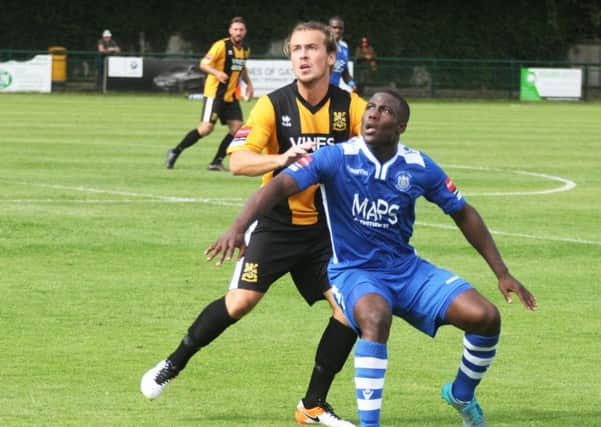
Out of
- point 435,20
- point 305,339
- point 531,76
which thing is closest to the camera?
point 305,339

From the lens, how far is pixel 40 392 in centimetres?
788

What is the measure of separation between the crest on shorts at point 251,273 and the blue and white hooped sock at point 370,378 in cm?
123

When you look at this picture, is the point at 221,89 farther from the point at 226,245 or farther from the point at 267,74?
the point at 267,74

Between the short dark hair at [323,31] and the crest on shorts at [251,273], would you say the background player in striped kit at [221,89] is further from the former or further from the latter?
the crest on shorts at [251,273]

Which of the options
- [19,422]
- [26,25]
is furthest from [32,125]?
[26,25]

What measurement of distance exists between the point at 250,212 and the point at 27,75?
1699 inches

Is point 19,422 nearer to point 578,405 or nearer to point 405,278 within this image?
point 405,278

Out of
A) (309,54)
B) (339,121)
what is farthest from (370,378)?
(309,54)

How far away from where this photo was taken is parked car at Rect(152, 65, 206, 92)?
50.2m

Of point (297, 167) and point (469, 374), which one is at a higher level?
point (297, 167)

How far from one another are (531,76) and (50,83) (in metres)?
17.4

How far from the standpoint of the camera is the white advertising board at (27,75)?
48.4 metres

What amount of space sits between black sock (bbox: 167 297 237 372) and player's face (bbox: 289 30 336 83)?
1313mm

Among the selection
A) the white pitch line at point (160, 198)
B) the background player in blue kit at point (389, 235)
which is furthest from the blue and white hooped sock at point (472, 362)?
the white pitch line at point (160, 198)
